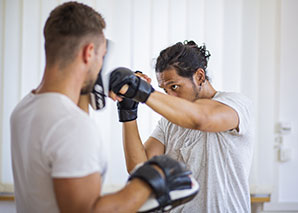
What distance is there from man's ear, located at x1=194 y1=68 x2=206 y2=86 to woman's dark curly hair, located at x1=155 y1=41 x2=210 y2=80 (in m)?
0.02

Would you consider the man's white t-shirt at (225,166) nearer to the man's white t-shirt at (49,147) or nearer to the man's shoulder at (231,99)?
the man's shoulder at (231,99)

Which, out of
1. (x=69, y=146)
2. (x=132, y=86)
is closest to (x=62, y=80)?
(x=69, y=146)

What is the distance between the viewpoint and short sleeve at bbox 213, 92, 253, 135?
1.42 metres

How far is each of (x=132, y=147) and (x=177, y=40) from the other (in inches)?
35.5

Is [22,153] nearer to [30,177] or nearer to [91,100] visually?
[30,177]

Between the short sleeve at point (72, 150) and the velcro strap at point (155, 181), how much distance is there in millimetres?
146

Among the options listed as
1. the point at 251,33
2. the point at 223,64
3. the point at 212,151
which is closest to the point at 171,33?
the point at 223,64

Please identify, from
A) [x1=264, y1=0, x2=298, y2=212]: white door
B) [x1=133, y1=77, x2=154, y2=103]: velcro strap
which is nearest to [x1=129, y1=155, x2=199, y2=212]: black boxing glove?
[x1=133, y1=77, x2=154, y2=103]: velcro strap

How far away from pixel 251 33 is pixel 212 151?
3.70 feet

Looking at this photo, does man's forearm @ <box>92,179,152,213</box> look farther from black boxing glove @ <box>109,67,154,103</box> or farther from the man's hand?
the man's hand

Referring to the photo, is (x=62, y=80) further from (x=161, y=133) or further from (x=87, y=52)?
(x=161, y=133)

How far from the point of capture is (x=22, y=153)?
98 cm

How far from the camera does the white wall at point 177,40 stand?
222 centimetres

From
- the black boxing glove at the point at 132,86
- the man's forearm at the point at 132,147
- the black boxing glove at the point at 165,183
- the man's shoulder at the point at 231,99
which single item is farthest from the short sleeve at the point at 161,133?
the black boxing glove at the point at 165,183
